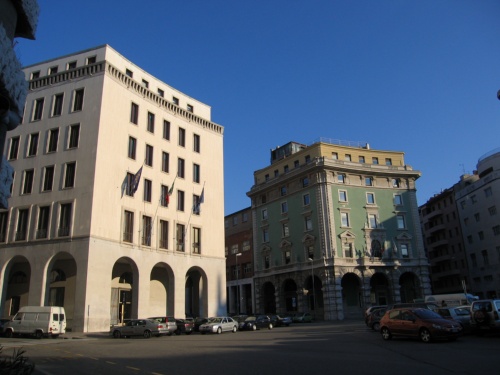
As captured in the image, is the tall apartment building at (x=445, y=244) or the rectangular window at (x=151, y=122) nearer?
the rectangular window at (x=151, y=122)

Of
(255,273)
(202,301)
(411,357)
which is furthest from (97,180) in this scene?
(255,273)

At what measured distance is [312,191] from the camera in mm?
64000

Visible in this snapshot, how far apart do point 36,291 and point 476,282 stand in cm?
6767

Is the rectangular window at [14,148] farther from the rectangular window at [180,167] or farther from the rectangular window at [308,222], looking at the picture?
the rectangular window at [308,222]

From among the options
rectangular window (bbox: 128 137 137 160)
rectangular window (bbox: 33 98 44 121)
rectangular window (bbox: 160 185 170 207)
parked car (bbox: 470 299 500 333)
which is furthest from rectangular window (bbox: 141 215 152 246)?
parked car (bbox: 470 299 500 333)

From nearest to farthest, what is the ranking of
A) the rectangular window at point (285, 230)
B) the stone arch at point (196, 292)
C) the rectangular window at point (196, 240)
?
the stone arch at point (196, 292) < the rectangular window at point (196, 240) < the rectangular window at point (285, 230)

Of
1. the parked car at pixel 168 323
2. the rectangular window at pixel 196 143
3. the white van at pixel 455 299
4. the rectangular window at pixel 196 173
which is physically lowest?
the parked car at pixel 168 323

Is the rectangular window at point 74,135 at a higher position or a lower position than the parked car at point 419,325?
higher

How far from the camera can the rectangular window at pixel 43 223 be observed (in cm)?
3597

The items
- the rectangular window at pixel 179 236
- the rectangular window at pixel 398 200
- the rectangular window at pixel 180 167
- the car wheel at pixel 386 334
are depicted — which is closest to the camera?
the car wheel at pixel 386 334

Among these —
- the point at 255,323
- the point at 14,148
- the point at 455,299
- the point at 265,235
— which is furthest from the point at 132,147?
the point at 265,235

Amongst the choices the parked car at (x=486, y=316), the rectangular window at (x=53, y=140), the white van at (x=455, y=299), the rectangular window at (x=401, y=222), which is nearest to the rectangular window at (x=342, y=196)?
the rectangular window at (x=401, y=222)

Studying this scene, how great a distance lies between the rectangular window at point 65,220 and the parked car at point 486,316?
3055 centimetres

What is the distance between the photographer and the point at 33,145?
39781 mm
